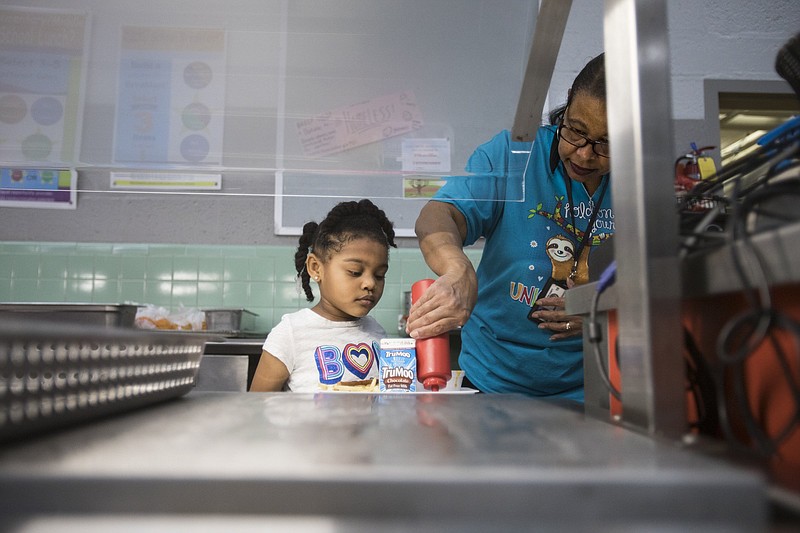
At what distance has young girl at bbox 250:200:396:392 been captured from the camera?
63.2 inches

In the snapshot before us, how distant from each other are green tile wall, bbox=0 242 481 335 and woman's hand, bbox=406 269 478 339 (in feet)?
6.38

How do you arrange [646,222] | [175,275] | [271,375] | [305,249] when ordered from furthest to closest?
[175,275], [305,249], [271,375], [646,222]

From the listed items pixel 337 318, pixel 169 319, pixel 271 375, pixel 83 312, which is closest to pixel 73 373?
pixel 271 375

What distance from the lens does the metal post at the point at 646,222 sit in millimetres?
402

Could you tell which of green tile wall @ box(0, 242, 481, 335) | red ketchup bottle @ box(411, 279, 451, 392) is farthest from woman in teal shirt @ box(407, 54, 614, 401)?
green tile wall @ box(0, 242, 481, 335)

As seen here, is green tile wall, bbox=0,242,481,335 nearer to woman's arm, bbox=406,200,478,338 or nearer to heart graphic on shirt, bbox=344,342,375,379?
heart graphic on shirt, bbox=344,342,375,379

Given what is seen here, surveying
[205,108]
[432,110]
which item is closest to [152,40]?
[205,108]

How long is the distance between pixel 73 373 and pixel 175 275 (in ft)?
8.52

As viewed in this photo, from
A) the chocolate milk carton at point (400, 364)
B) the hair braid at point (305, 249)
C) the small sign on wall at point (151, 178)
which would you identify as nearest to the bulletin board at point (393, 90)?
the small sign on wall at point (151, 178)

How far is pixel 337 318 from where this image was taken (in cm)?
176

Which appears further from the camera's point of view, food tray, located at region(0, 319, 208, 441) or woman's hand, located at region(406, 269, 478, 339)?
woman's hand, located at region(406, 269, 478, 339)

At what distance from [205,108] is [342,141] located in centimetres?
20

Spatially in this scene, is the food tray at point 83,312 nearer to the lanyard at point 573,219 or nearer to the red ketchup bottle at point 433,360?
the red ketchup bottle at point 433,360

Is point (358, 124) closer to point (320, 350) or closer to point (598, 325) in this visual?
point (598, 325)
